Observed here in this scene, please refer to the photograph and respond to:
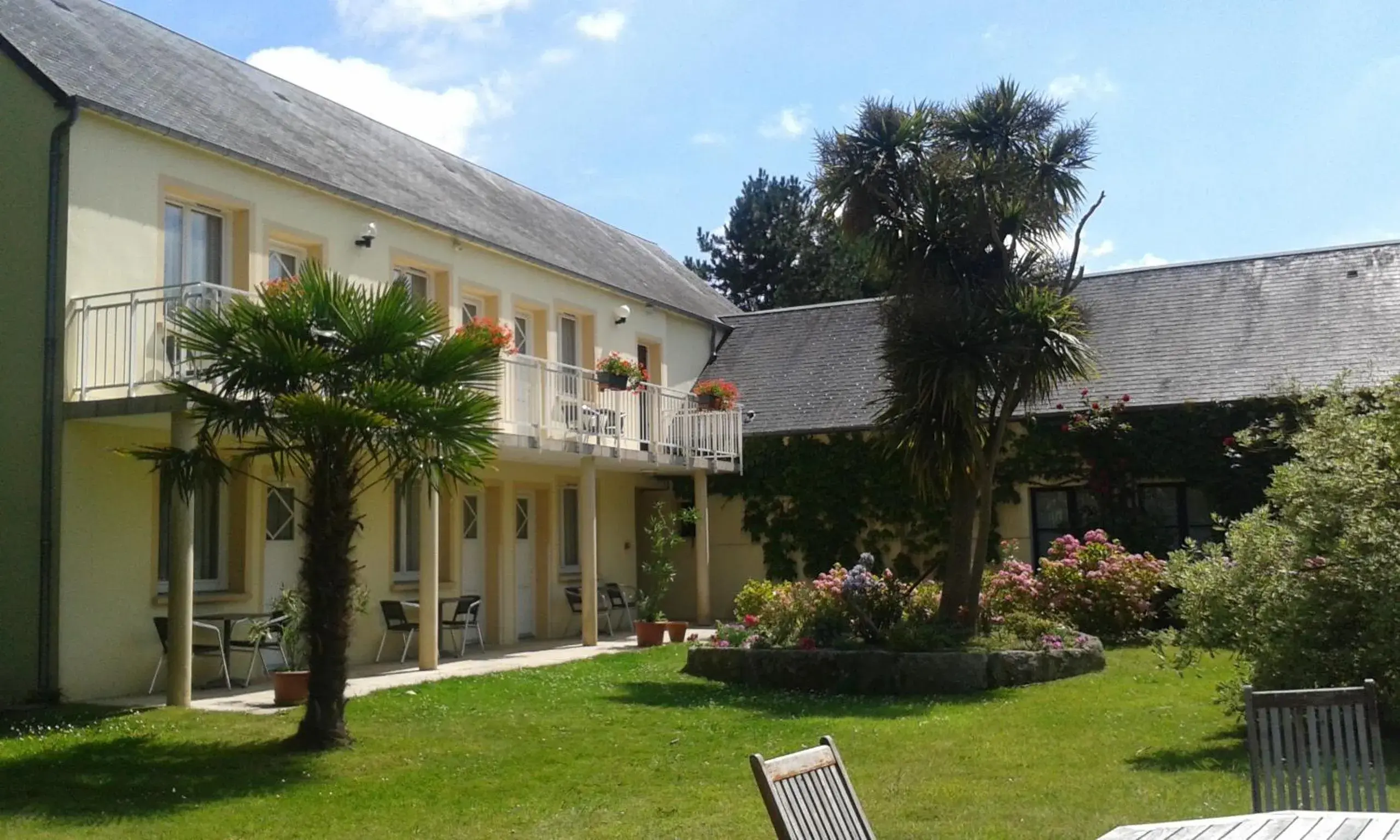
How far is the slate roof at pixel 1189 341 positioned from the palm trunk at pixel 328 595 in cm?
928

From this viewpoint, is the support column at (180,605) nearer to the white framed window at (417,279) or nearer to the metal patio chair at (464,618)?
the metal patio chair at (464,618)

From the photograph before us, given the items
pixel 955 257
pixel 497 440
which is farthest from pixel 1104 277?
pixel 497 440

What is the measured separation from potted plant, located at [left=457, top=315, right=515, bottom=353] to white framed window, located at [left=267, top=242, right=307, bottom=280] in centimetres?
205

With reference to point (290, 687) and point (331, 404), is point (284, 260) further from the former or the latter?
point (331, 404)

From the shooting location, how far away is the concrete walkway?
39.6 ft

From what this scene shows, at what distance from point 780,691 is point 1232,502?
28.1 ft

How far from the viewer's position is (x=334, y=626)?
977 centimetres

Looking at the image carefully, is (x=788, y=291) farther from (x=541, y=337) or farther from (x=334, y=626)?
(x=334, y=626)

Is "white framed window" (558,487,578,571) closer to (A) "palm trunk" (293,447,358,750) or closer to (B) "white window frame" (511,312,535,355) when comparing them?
(B) "white window frame" (511,312,535,355)

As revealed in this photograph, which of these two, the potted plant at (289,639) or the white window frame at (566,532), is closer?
the potted plant at (289,639)

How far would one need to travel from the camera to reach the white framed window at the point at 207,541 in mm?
13500

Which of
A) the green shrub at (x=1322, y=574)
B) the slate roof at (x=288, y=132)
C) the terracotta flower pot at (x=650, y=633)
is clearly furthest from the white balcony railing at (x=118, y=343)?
the green shrub at (x=1322, y=574)

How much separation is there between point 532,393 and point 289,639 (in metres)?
4.74

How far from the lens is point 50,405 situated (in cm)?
1214
